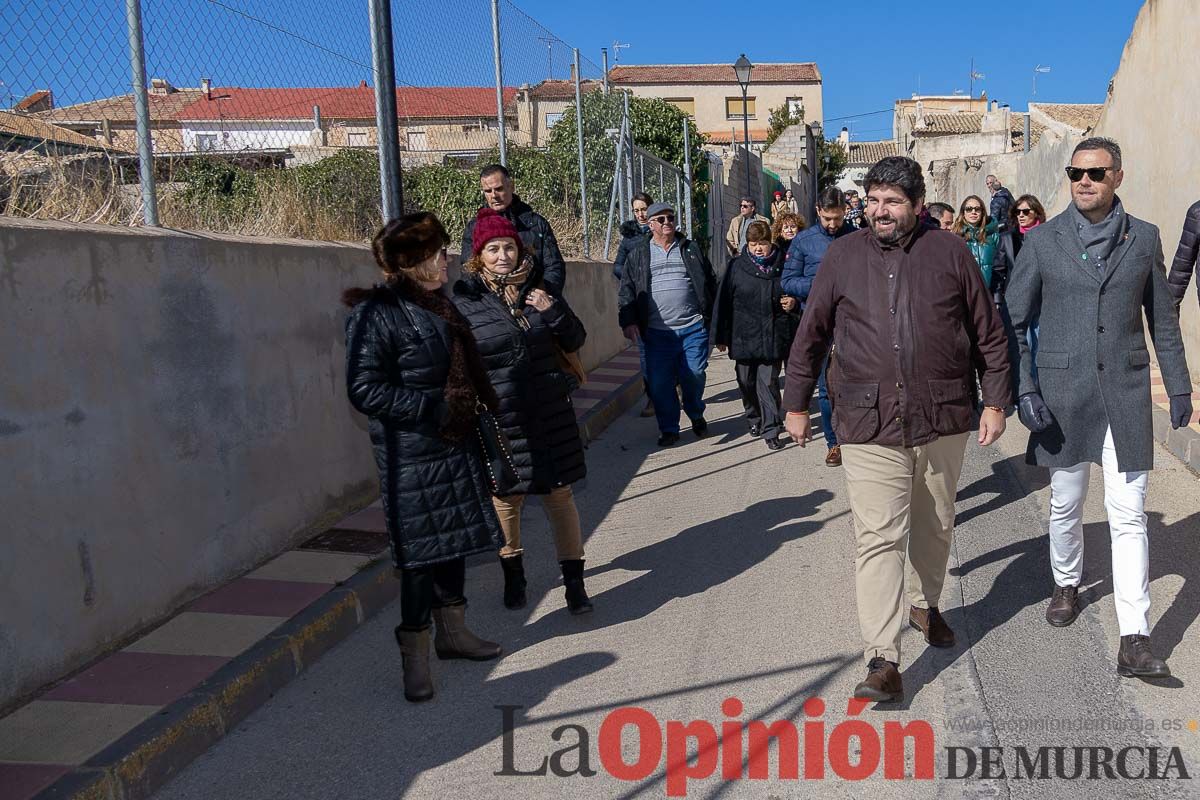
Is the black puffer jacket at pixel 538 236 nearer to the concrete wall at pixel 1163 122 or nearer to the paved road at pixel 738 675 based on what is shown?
the paved road at pixel 738 675

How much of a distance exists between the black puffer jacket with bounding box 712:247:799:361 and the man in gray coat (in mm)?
4066

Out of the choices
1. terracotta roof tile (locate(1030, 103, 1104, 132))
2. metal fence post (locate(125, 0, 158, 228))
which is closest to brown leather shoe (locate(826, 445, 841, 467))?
metal fence post (locate(125, 0, 158, 228))

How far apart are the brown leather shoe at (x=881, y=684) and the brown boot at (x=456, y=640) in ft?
5.04

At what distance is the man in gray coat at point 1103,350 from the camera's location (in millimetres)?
4285

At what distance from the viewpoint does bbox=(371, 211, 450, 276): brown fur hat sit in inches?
167

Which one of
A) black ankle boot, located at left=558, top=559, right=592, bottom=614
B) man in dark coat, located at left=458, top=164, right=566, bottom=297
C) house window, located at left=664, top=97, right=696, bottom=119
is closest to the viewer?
black ankle boot, located at left=558, top=559, right=592, bottom=614

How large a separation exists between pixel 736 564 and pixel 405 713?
219cm

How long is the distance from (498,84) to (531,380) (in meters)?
6.10

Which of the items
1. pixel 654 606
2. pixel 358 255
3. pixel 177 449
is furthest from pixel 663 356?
pixel 177 449

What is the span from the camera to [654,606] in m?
5.35

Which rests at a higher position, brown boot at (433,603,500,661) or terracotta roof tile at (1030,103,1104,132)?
terracotta roof tile at (1030,103,1104,132)

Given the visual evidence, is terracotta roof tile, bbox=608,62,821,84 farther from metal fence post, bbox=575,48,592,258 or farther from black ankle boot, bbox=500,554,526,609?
black ankle boot, bbox=500,554,526,609

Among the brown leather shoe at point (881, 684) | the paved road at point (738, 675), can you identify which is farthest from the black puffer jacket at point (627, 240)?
the brown leather shoe at point (881, 684)

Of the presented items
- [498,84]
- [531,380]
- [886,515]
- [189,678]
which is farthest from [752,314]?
[189,678]
